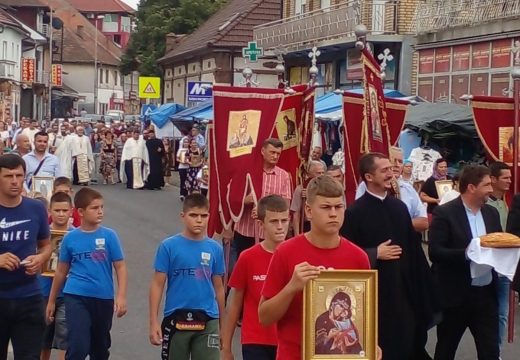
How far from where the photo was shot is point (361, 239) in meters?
7.30

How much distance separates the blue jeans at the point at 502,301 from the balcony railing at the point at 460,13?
52.7 ft

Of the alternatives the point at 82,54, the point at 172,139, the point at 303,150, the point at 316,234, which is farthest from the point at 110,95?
the point at 316,234

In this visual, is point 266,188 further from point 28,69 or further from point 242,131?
point 28,69

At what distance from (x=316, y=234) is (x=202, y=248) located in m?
2.32

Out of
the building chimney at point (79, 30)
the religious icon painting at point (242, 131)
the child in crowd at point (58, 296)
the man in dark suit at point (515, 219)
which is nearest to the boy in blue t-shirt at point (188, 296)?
the child in crowd at point (58, 296)

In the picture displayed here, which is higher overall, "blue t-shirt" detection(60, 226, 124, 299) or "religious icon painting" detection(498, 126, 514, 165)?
"religious icon painting" detection(498, 126, 514, 165)

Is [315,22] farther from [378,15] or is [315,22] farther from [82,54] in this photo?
[82,54]

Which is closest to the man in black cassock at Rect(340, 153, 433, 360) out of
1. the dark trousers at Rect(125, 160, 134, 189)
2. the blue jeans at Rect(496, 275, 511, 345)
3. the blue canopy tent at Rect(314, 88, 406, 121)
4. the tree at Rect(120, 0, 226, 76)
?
the blue jeans at Rect(496, 275, 511, 345)

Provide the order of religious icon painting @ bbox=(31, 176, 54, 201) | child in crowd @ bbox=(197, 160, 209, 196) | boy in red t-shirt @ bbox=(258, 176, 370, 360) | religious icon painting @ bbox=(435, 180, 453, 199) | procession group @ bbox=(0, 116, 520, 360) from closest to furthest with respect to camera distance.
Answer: boy in red t-shirt @ bbox=(258, 176, 370, 360)
procession group @ bbox=(0, 116, 520, 360)
religious icon painting @ bbox=(31, 176, 54, 201)
religious icon painting @ bbox=(435, 180, 453, 199)
child in crowd @ bbox=(197, 160, 209, 196)

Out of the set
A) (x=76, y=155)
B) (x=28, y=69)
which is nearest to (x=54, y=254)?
(x=76, y=155)

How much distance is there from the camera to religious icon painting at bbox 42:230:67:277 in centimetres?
845

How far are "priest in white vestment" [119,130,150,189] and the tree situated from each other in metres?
30.7

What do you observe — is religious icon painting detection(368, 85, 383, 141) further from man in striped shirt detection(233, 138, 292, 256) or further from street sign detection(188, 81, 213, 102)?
street sign detection(188, 81, 213, 102)

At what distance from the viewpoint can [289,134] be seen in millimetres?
12375
